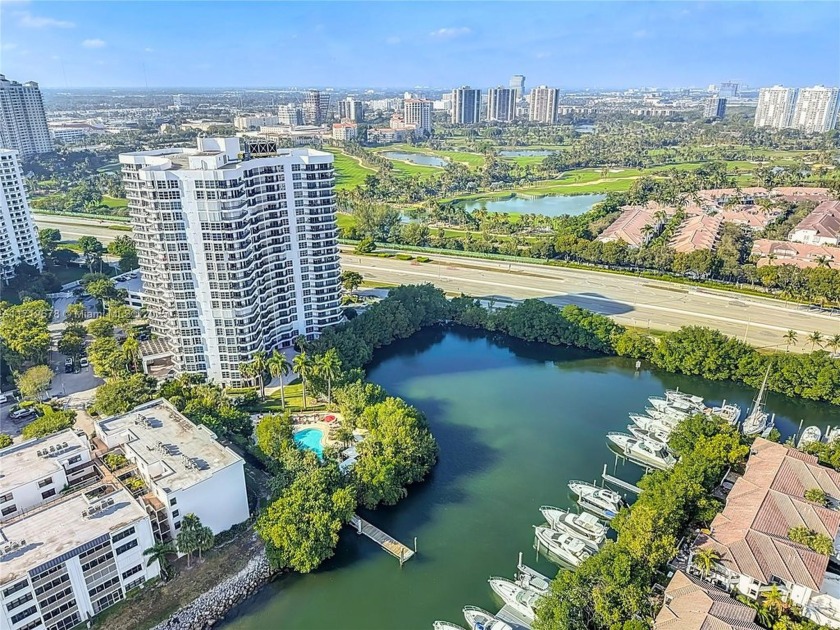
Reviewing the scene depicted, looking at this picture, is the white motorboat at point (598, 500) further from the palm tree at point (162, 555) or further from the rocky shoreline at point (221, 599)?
the palm tree at point (162, 555)

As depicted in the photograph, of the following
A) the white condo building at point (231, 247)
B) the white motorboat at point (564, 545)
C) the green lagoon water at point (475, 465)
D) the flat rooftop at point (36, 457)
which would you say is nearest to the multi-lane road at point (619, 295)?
the green lagoon water at point (475, 465)

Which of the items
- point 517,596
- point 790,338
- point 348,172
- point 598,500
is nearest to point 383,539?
point 517,596

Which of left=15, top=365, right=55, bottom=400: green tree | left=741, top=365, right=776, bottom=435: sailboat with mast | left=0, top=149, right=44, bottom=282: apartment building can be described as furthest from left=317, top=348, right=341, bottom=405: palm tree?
left=0, top=149, right=44, bottom=282: apartment building

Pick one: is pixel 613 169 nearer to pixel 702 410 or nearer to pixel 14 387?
pixel 702 410

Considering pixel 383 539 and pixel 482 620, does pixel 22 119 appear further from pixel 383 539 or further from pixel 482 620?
pixel 482 620

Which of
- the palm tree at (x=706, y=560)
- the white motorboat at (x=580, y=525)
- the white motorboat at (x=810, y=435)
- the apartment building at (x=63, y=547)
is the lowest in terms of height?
the white motorboat at (x=810, y=435)

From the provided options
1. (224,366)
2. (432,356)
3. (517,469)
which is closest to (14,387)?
(224,366)
